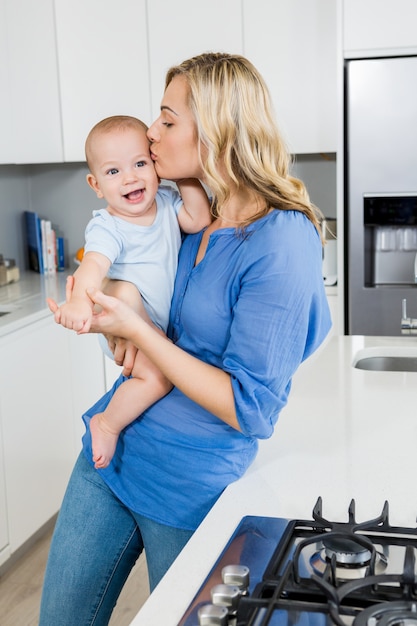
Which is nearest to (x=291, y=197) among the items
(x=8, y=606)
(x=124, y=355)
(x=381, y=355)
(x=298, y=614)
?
(x=124, y=355)

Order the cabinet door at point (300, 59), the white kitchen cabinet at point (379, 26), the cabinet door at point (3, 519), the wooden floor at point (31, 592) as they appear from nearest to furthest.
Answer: the wooden floor at point (31, 592)
the cabinet door at point (3, 519)
the white kitchen cabinet at point (379, 26)
the cabinet door at point (300, 59)

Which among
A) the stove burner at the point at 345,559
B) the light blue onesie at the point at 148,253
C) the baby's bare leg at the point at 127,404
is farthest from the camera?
the light blue onesie at the point at 148,253

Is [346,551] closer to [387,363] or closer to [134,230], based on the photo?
Answer: [134,230]

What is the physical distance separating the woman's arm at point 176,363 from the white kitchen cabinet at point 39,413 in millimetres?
1506

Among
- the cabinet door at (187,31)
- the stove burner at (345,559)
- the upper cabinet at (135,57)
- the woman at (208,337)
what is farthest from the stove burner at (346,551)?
the cabinet door at (187,31)

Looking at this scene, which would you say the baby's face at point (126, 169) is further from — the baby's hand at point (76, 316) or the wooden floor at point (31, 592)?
the wooden floor at point (31, 592)

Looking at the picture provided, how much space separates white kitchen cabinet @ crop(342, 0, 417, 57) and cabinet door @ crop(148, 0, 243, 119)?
1.73 feet

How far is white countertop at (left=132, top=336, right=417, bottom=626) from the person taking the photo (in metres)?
1.02

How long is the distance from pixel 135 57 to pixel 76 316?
2620mm

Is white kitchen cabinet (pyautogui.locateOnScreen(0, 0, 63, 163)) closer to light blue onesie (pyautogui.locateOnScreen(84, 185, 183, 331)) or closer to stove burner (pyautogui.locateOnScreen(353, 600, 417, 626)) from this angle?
light blue onesie (pyautogui.locateOnScreen(84, 185, 183, 331))

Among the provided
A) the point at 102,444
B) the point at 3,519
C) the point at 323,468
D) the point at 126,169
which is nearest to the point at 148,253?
the point at 126,169

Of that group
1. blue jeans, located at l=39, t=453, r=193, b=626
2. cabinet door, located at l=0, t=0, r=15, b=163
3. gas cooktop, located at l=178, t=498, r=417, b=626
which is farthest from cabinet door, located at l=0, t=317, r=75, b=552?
gas cooktop, located at l=178, t=498, r=417, b=626

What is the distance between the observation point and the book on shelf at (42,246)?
3939mm

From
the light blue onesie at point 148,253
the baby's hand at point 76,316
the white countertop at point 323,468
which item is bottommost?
the white countertop at point 323,468
